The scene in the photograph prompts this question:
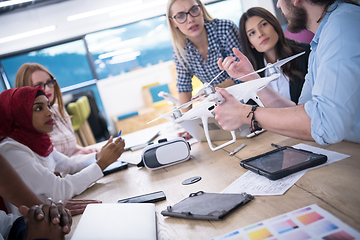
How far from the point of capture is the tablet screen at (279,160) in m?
0.84

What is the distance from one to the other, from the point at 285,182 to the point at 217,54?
1.43 metres

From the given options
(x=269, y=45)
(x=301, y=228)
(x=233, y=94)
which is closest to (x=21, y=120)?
(x=233, y=94)

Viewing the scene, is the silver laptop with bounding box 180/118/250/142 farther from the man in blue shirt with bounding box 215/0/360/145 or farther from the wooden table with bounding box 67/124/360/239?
the man in blue shirt with bounding box 215/0/360/145

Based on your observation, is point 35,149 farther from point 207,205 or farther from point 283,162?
point 283,162

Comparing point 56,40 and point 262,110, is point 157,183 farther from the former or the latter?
point 56,40

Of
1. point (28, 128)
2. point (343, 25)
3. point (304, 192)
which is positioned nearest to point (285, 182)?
point (304, 192)

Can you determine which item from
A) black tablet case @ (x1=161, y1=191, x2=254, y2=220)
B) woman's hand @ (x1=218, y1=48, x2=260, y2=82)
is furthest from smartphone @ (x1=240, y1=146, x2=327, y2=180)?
woman's hand @ (x1=218, y1=48, x2=260, y2=82)

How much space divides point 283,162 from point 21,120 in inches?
53.3

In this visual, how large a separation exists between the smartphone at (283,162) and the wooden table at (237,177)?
1.1 inches

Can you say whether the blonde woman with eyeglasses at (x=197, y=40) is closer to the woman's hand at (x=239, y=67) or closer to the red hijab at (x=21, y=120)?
the woman's hand at (x=239, y=67)

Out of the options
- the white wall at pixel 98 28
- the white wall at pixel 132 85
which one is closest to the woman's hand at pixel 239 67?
the white wall at pixel 98 28

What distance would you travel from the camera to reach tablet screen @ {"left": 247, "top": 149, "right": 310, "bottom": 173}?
84 cm

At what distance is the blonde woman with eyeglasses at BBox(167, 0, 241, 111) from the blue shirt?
103cm

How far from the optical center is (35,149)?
1.47 m
